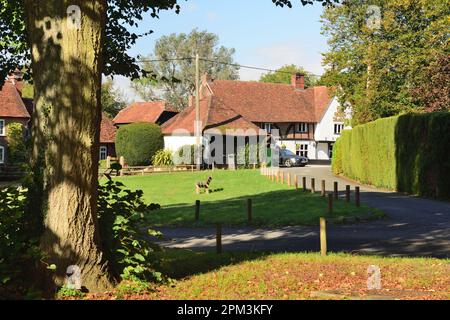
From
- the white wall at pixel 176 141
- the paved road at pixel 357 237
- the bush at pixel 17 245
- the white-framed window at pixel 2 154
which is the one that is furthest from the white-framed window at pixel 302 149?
the bush at pixel 17 245

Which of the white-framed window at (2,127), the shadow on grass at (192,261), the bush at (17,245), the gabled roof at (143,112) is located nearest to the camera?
the bush at (17,245)

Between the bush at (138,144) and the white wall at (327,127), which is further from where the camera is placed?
the white wall at (327,127)

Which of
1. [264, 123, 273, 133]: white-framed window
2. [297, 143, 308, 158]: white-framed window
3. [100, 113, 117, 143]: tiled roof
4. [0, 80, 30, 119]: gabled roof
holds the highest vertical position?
[0, 80, 30, 119]: gabled roof

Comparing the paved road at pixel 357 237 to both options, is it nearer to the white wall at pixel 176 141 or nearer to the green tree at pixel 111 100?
the white wall at pixel 176 141

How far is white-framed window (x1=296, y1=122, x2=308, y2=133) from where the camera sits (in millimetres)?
74125

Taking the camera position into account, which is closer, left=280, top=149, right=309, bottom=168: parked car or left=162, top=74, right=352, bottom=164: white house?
left=280, top=149, right=309, bottom=168: parked car

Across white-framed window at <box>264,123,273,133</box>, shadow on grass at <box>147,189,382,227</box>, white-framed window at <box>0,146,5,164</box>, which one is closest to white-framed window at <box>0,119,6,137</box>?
white-framed window at <box>0,146,5,164</box>

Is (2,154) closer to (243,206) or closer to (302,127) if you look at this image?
(302,127)

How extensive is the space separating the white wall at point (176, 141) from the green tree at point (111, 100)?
87.6ft

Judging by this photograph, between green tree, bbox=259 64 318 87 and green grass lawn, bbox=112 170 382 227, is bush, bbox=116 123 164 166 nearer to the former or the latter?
green grass lawn, bbox=112 170 382 227

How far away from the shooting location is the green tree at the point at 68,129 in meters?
7.47

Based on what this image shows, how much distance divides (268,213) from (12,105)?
44.6 m

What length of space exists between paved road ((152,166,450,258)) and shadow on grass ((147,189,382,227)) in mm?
814
